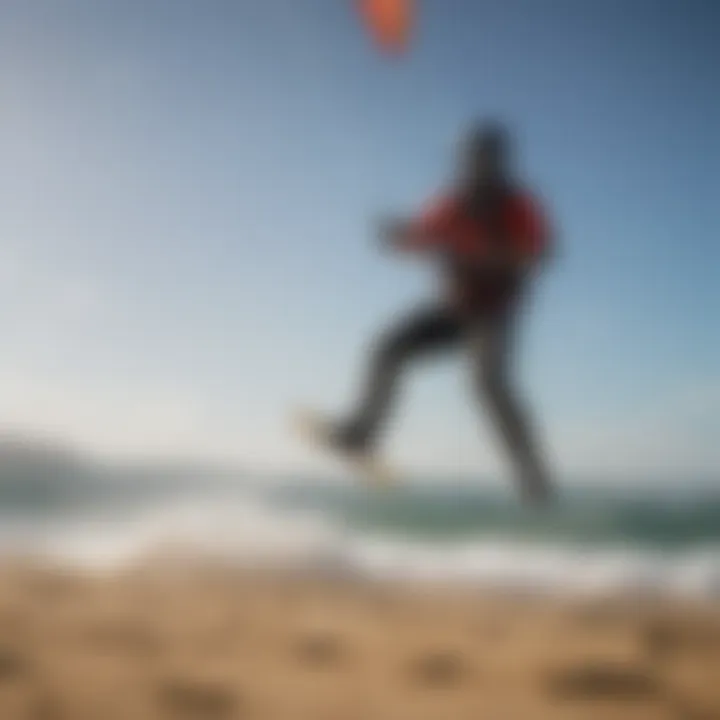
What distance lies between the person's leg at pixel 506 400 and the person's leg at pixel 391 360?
61mm

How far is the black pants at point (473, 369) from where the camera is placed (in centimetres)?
187

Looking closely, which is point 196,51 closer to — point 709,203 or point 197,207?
point 197,207

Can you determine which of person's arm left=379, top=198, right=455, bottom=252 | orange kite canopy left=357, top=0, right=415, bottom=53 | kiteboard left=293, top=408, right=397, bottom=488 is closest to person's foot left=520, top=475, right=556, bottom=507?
kiteboard left=293, top=408, right=397, bottom=488

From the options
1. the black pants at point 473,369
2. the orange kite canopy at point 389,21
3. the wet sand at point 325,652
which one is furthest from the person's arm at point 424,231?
the wet sand at point 325,652

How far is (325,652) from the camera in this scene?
1.71 m

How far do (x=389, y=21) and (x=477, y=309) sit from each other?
63 centimetres

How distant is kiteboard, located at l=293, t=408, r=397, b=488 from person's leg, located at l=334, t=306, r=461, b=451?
0.02 m

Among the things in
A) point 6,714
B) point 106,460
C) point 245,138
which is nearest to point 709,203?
point 245,138

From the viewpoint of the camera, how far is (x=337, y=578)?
6.25ft

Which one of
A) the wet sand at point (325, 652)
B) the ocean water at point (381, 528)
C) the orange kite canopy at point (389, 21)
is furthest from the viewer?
the orange kite canopy at point (389, 21)

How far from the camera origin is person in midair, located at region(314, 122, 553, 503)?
1881 mm

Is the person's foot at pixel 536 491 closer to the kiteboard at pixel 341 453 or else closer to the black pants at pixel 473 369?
the black pants at pixel 473 369

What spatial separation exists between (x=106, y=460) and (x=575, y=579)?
3.12ft

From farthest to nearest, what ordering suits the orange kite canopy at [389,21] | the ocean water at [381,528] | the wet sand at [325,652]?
1. the orange kite canopy at [389,21]
2. the ocean water at [381,528]
3. the wet sand at [325,652]
